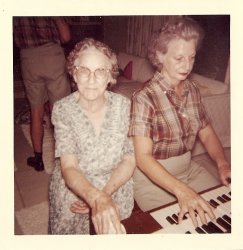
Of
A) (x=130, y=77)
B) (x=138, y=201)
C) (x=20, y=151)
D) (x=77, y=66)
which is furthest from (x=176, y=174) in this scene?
(x=130, y=77)

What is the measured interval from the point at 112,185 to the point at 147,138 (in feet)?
0.64

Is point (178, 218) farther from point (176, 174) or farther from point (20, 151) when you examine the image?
A: point (20, 151)

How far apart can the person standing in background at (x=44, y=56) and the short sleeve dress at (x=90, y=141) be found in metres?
0.43

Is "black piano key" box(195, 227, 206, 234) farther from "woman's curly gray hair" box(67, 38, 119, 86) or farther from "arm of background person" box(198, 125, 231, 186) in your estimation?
"woman's curly gray hair" box(67, 38, 119, 86)

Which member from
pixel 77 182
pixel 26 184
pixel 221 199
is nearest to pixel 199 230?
pixel 221 199

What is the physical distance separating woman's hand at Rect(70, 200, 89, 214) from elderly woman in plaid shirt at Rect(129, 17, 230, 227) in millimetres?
209

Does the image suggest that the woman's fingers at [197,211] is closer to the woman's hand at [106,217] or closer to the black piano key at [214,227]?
the black piano key at [214,227]

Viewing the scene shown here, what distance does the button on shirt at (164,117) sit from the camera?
107 centimetres

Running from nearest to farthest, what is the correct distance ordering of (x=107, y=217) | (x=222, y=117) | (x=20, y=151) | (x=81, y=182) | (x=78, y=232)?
(x=107, y=217), (x=81, y=182), (x=78, y=232), (x=222, y=117), (x=20, y=151)

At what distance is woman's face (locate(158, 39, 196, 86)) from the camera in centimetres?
107

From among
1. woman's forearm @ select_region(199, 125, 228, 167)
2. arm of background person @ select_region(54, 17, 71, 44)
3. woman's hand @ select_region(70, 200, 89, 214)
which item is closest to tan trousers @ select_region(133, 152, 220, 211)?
woman's forearm @ select_region(199, 125, 228, 167)

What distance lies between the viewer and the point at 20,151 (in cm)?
235

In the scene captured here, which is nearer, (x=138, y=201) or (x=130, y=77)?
(x=138, y=201)

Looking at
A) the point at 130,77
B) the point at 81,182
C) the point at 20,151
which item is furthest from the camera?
the point at 130,77
